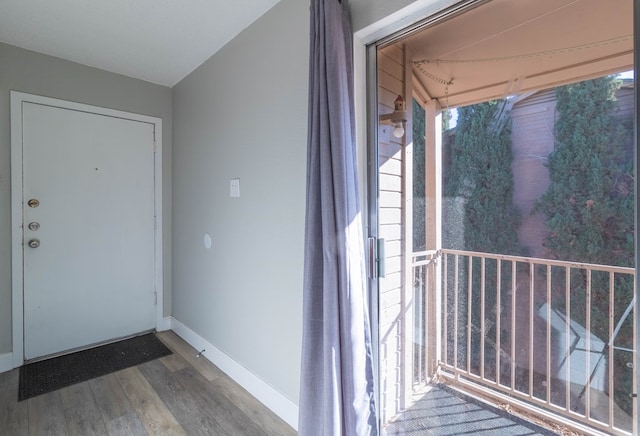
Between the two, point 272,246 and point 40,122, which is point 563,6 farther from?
point 40,122

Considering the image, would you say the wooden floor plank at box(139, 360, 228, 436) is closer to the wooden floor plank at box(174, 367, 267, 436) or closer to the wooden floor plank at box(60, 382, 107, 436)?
the wooden floor plank at box(174, 367, 267, 436)

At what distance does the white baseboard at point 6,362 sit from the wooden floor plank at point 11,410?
0.06m

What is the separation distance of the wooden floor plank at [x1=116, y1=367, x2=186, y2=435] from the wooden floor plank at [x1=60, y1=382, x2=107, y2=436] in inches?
7.0

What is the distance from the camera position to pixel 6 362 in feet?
7.53

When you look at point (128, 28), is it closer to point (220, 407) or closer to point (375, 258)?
point (375, 258)

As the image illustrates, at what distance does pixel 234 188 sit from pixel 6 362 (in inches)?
84.3

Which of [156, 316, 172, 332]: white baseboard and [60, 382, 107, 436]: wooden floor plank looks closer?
[60, 382, 107, 436]: wooden floor plank

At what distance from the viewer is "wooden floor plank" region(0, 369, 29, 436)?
5.56 feet

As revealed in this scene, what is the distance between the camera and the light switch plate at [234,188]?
2131mm

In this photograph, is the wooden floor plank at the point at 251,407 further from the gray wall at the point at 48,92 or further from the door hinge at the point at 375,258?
the gray wall at the point at 48,92

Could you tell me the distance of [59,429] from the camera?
1.70 m

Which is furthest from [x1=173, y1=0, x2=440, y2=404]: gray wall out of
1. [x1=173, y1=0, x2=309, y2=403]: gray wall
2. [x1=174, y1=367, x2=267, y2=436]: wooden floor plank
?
[x1=174, y1=367, x2=267, y2=436]: wooden floor plank

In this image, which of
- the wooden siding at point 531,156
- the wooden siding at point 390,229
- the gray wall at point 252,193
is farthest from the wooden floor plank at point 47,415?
the wooden siding at point 531,156

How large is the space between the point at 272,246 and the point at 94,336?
2.04 meters
